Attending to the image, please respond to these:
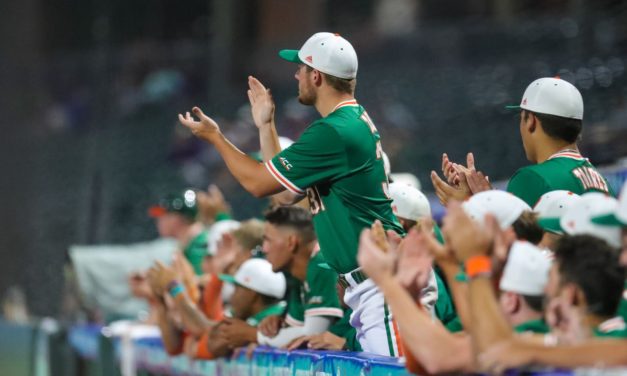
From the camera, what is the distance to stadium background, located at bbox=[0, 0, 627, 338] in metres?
10.9

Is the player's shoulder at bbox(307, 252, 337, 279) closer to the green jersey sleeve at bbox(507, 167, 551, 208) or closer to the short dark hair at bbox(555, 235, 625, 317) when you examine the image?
the green jersey sleeve at bbox(507, 167, 551, 208)

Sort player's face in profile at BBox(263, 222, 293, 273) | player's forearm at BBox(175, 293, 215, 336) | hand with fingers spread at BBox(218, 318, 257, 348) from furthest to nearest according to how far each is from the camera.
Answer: player's forearm at BBox(175, 293, 215, 336) → hand with fingers spread at BBox(218, 318, 257, 348) → player's face in profile at BBox(263, 222, 293, 273)

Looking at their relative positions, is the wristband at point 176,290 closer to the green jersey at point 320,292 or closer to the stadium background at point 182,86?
the green jersey at point 320,292

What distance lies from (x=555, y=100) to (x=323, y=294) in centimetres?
136

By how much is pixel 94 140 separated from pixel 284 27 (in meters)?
2.66

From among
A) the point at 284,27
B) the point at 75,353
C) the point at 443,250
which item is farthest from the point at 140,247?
the point at 443,250

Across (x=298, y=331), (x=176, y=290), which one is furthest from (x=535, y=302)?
(x=176, y=290)

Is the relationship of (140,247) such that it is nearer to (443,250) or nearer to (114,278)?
(114,278)

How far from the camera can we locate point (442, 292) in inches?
189

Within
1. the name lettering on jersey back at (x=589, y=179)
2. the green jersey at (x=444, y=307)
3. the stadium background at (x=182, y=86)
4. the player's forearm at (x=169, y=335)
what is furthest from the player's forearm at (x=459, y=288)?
the stadium background at (x=182, y=86)

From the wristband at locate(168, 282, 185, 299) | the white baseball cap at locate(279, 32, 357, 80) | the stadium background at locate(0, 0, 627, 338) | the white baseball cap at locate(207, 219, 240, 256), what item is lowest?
the wristband at locate(168, 282, 185, 299)

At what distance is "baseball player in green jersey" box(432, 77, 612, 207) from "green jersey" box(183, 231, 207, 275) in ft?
12.0

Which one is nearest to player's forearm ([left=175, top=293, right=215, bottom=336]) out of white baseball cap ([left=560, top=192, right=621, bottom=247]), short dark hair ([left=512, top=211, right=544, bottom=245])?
short dark hair ([left=512, top=211, right=544, bottom=245])

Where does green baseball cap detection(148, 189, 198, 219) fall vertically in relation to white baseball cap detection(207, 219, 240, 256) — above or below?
above
